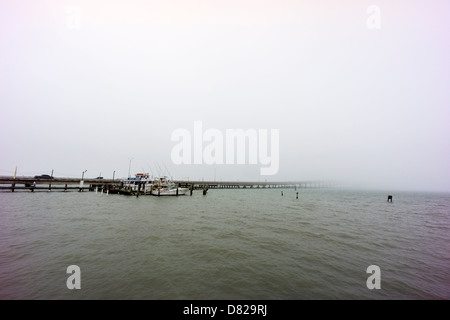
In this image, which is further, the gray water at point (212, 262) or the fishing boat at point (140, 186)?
the fishing boat at point (140, 186)

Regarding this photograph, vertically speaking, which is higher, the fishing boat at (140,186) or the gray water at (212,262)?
the fishing boat at (140,186)

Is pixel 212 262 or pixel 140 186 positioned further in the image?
pixel 140 186

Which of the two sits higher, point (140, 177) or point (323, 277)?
point (140, 177)

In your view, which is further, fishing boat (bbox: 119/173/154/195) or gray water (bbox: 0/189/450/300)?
fishing boat (bbox: 119/173/154/195)

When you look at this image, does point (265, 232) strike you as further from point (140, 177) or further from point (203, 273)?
point (140, 177)

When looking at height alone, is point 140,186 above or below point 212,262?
above

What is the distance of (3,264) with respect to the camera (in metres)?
10.1

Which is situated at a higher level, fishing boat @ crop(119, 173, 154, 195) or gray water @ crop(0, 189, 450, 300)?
fishing boat @ crop(119, 173, 154, 195)
